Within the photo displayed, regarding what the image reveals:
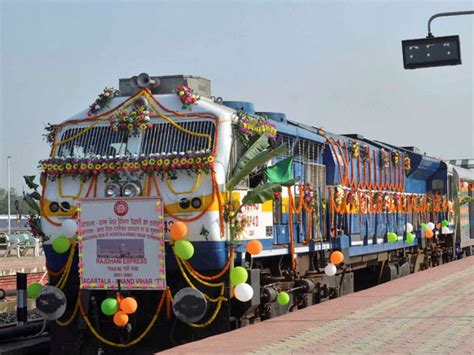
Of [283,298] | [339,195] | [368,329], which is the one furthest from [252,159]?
[339,195]

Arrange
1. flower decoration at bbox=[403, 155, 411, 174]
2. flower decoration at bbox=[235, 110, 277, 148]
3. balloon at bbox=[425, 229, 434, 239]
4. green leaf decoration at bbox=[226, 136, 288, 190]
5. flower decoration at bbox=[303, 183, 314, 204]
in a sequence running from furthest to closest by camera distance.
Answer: balloon at bbox=[425, 229, 434, 239]
flower decoration at bbox=[403, 155, 411, 174]
flower decoration at bbox=[303, 183, 314, 204]
flower decoration at bbox=[235, 110, 277, 148]
green leaf decoration at bbox=[226, 136, 288, 190]

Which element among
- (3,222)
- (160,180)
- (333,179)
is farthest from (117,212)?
(3,222)

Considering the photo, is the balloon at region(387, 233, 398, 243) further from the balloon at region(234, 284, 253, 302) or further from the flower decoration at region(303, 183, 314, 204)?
the balloon at region(234, 284, 253, 302)

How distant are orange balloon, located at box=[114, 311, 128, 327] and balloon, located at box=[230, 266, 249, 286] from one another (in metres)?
1.43

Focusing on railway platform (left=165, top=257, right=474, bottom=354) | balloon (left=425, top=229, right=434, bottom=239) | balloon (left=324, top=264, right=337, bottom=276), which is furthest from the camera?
balloon (left=425, top=229, right=434, bottom=239)

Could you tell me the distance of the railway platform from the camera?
356 inches

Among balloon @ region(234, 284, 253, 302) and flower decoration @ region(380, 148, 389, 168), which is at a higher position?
flower decoration @ region(380, 148, 389, 168)

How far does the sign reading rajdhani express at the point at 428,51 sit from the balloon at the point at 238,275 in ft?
26.3

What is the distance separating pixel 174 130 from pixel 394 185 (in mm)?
10413

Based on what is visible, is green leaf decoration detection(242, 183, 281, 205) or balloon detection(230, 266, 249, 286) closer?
balloon detection(230, 266, 249, 286)

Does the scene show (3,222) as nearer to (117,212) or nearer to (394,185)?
(394,185)

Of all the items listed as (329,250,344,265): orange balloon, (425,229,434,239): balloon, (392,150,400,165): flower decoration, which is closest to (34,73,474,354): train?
(329,250,344,265): orange balloon

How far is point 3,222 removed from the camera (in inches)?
4114

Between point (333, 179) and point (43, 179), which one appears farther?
point (333, 179)
